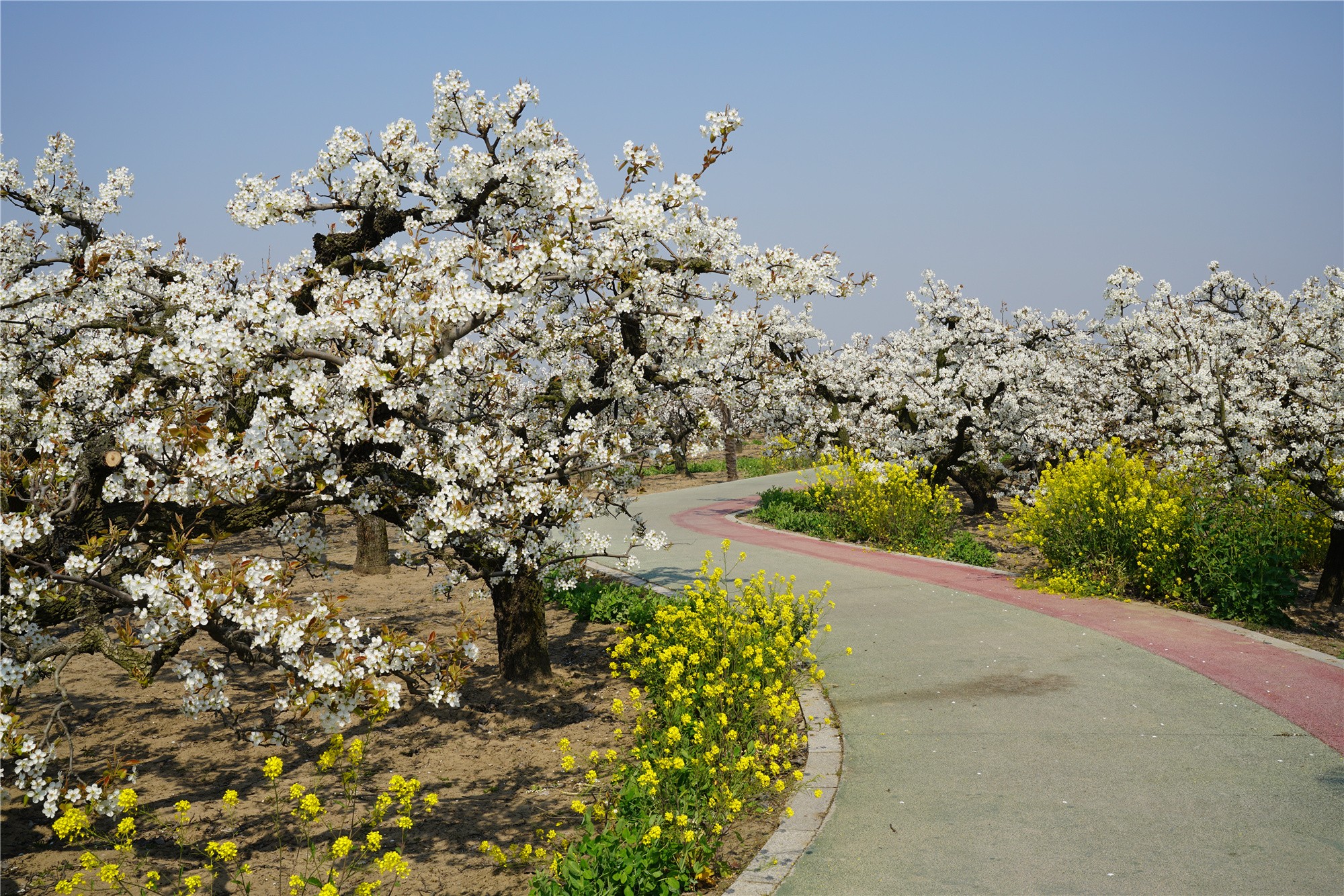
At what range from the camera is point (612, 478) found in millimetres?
9617

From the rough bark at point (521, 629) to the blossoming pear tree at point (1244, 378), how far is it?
9.34m

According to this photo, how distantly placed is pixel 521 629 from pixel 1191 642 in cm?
689

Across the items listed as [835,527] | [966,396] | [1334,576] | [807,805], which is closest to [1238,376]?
[1334,576]

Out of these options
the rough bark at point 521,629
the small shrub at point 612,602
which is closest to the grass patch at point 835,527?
the small shrub at point 612,602

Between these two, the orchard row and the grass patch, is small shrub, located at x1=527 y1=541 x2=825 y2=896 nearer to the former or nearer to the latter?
the orchard row

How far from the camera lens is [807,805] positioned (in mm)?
5891

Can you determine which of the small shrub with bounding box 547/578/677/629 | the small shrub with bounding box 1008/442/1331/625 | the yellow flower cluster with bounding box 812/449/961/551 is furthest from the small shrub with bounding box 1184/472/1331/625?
the small shrub with bounding box 547/578/677/629

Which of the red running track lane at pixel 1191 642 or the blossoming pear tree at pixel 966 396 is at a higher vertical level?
the blossoming pear tree at pixel 966 396

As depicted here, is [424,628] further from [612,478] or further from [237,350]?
Result: [237,350]

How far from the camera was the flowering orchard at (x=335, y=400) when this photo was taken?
4941 mm

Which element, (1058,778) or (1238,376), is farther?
(1238,376)

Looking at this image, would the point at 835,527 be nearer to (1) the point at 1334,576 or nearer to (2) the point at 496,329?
(1) the point at 1334,576

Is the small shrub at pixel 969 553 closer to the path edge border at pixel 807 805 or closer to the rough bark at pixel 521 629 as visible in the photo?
the path edge border at pixel 807 805

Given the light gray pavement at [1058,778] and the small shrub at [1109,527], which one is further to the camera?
the small shrub at [1109,527]
